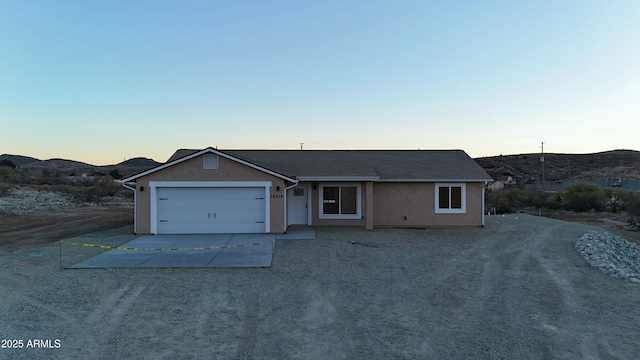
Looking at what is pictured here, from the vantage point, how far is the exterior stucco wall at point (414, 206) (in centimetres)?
2025

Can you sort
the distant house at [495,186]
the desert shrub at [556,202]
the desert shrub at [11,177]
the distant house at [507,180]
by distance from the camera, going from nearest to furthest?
the desert shrub at [556,202] < the desert shrub at [11,177] < the distant house at [495,186] < the distant house at [507,180]

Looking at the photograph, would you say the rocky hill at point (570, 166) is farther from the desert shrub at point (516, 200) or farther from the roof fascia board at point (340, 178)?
the roof fascia board at point (340, 178)

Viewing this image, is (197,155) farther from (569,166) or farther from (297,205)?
(569,166)

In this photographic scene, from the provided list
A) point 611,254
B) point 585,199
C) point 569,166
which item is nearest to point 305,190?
point 611,254

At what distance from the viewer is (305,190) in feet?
66.5

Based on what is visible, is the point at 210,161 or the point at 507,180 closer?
the point at 210,161

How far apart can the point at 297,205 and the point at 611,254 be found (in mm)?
12498

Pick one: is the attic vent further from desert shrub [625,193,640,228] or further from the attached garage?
desert shrub [625,193,640,228]


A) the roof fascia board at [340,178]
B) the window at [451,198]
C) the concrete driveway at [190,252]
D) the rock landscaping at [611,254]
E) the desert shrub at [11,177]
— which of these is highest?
the desert shrub at [11,177]

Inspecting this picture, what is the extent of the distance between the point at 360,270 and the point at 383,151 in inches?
570

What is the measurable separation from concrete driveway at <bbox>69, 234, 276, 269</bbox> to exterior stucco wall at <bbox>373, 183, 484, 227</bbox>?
605 cm

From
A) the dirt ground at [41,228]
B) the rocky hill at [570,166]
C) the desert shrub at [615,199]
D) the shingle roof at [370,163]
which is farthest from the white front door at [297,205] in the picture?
the rocky hill at [570,166]

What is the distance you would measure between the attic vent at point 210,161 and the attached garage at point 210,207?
70 centimetres

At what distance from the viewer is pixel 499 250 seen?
14484 mm
